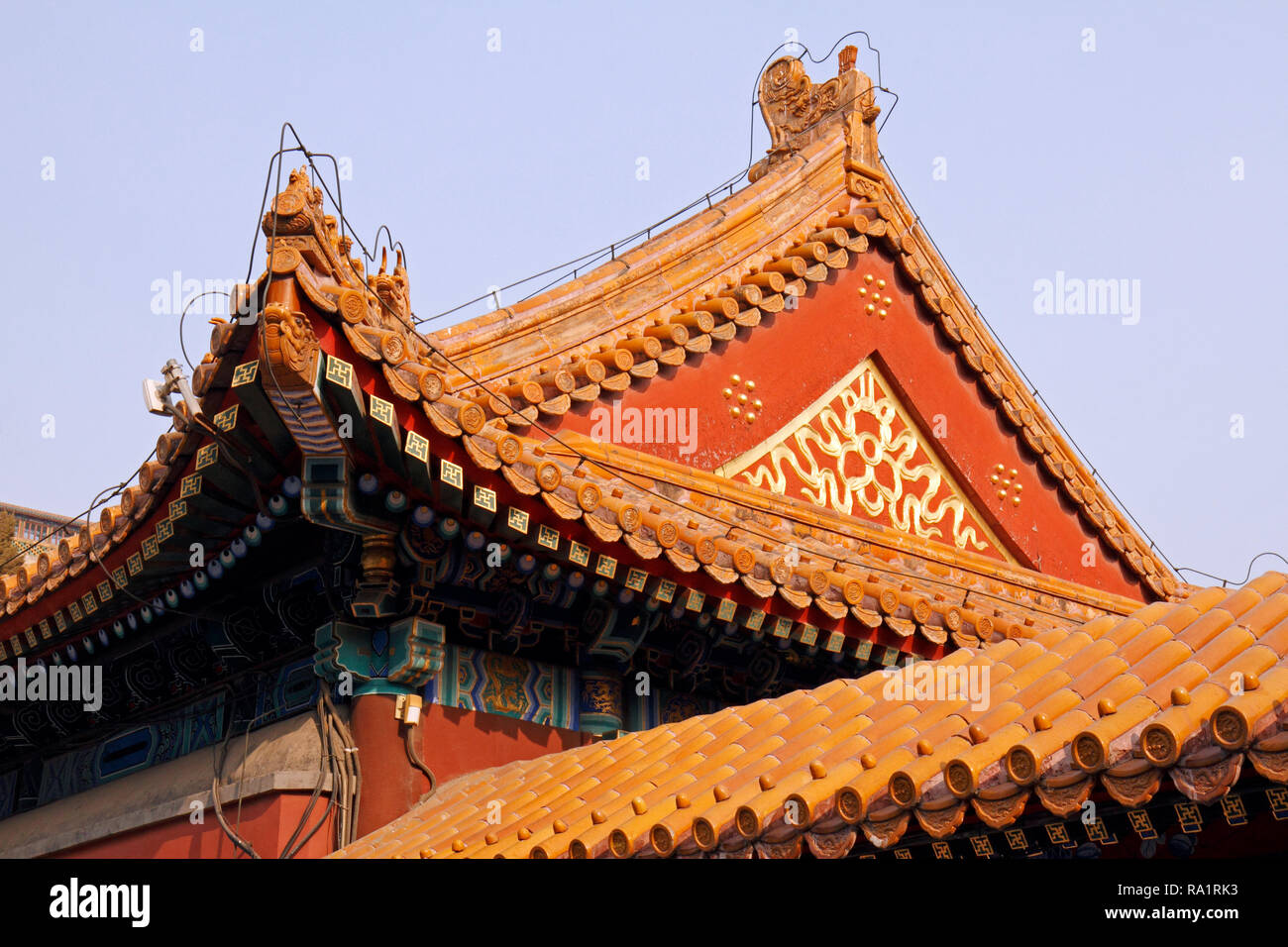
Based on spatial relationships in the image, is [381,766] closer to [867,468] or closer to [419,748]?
[419,748]

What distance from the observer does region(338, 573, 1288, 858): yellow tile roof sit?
4.66 m

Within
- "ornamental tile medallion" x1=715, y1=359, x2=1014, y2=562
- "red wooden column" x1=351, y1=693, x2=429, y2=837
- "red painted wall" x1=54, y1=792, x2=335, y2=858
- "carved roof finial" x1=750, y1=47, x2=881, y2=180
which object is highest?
"carved roof finial" x1=750, y1=47, x2=881, y2=180

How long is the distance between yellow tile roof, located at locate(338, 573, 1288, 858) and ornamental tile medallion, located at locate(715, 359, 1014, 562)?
3029mm

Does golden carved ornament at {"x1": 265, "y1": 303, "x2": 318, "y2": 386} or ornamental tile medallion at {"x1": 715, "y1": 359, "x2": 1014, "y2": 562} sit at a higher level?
ornamental tile medallion at {"x1": 715, "y1": 359, "x2": 1014, "y2": 562}

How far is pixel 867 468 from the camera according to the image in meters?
10.6

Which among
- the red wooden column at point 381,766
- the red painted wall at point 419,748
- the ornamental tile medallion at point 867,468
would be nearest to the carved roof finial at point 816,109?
the ornamental tile medallion at point 867,468

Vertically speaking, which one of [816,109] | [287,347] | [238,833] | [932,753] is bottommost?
[238,833]

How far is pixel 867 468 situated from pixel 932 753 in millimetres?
5451

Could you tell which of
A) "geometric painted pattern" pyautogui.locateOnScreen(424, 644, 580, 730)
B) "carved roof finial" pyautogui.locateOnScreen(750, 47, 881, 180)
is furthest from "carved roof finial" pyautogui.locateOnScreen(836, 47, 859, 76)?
"geometric painted pattern" pyautogui.locateOnScreen(424, 644, 580, 730)

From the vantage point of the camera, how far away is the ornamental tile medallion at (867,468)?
1019cm

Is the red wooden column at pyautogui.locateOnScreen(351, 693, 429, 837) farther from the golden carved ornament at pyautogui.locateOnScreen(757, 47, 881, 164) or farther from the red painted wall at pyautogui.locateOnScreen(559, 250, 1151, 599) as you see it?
the golden carved ornament at pyautogui.locateOnScreen(757, 47, 881, 164)

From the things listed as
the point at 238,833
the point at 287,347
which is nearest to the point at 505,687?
the point at 238,833

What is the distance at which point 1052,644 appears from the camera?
646 cm

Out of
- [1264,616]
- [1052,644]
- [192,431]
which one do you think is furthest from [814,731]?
[192,431]
